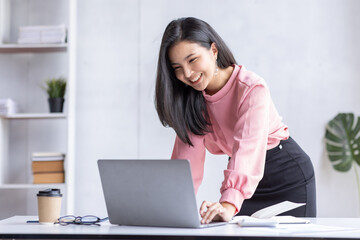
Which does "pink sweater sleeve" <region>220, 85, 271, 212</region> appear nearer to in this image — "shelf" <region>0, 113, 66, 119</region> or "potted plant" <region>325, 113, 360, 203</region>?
"shelf" <region>0, 113, 66, 119</region>

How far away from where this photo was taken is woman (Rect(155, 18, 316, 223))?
163 cm

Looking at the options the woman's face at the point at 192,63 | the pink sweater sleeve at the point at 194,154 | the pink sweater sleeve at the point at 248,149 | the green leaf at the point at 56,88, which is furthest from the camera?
the green leaf at the point at 56,88

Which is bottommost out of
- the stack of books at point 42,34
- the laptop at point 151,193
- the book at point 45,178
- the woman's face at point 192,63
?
the book at point 45,178

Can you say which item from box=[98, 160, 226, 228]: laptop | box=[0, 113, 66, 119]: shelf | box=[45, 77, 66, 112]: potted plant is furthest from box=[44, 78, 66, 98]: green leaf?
box=[98, 160, 226, 228]: laptop

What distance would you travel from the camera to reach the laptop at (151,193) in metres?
1.28

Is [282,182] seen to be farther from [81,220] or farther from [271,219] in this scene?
[81,220]

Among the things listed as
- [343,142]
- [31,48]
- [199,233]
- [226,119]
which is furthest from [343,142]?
[199,233]

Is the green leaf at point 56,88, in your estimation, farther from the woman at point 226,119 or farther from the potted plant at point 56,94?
the woman at point 226,119

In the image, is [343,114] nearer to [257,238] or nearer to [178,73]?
[178,73]

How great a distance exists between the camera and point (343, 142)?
3.56 metres

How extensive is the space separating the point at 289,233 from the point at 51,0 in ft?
10.0

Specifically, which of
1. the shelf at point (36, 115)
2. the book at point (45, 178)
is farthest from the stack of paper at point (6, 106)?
the book at point (45, 178)

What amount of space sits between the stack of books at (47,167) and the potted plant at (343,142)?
185 cm

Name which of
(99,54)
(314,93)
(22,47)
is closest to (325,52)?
(314,93)
